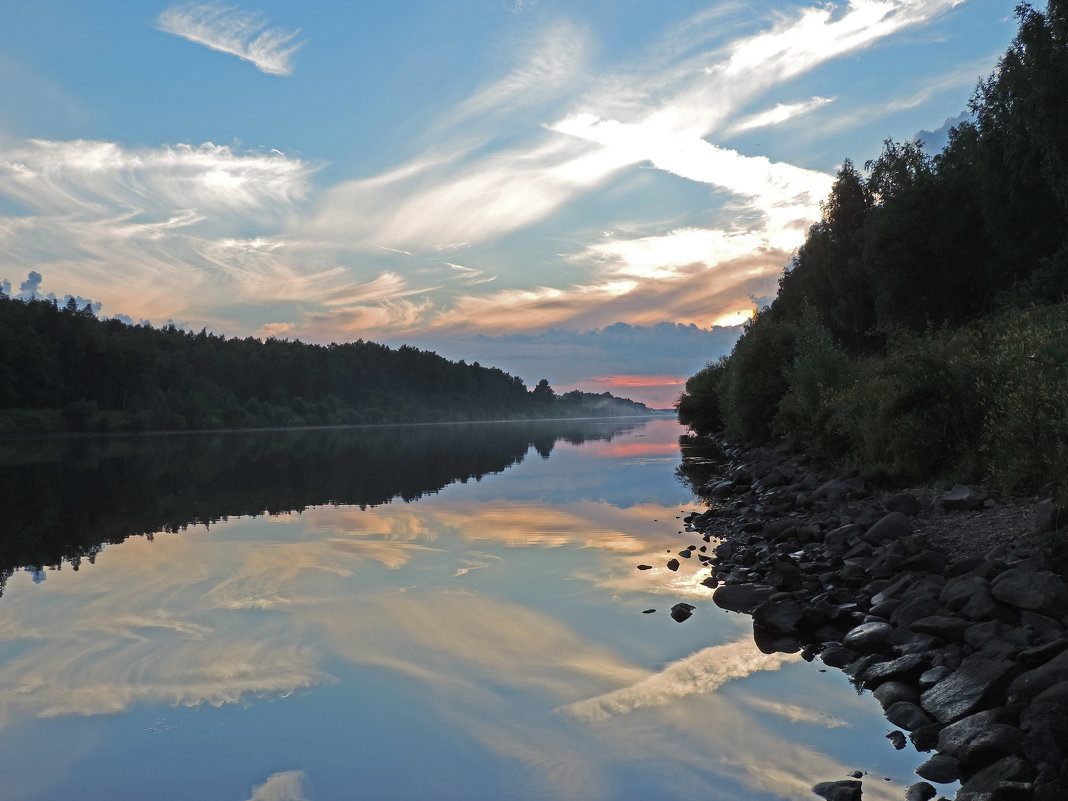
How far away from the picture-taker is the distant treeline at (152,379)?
100500mm

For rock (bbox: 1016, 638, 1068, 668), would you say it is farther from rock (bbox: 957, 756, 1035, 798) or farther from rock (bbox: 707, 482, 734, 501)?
rock (bbox: 707, 482, 734, 501)

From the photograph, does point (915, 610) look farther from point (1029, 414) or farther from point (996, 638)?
point (1029, 414)

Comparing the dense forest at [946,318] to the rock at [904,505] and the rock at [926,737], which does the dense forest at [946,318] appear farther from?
the rock at [926,737]

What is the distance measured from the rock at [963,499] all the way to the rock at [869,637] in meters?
5.40

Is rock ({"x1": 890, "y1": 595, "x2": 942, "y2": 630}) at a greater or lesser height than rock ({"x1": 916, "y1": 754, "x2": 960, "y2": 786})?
greater

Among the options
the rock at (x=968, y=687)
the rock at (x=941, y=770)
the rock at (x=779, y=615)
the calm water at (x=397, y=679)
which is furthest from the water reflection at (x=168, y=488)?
the rock at (x=968, y=687)

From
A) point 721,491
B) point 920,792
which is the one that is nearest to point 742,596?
point 920,792

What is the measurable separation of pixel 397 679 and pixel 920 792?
19.9ft

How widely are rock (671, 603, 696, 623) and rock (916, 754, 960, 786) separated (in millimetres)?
5303

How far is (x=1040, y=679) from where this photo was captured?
293 inches

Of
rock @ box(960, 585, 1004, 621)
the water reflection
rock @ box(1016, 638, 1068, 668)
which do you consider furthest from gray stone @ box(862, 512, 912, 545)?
the water reflection

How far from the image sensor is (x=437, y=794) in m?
7.21

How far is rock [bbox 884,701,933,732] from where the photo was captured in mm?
8016

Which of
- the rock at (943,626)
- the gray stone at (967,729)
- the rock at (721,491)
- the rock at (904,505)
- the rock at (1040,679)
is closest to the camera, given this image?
the gray stone at (967,729)
